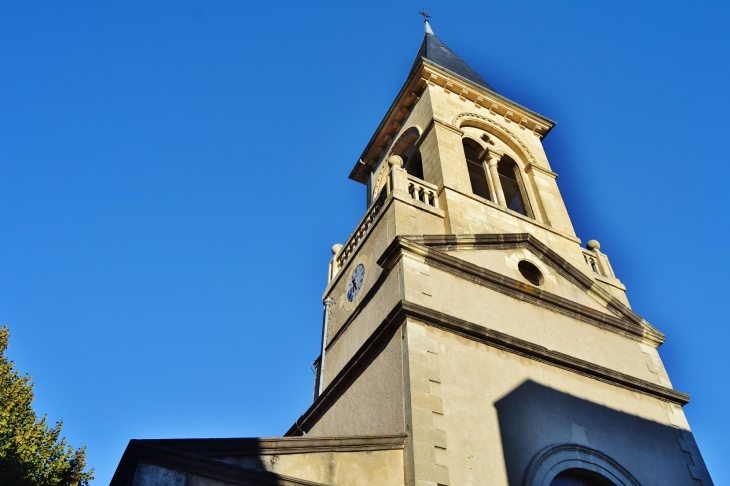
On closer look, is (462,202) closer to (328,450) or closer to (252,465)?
(328,450)

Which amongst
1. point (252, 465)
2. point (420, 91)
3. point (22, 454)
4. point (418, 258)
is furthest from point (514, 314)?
point (22, 454)

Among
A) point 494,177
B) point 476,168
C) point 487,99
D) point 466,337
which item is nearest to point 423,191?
point 494,177

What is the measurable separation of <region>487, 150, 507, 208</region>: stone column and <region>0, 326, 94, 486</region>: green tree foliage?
1215 cm

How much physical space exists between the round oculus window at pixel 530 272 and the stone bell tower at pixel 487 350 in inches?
1.0

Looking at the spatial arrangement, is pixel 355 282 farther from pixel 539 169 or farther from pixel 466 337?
pixel 539 169

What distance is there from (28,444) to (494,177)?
12706mm

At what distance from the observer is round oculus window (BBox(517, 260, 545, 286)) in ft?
38.7

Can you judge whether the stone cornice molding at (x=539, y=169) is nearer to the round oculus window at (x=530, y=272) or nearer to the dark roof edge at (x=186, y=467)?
the round oculus window at (x=530, y=272)

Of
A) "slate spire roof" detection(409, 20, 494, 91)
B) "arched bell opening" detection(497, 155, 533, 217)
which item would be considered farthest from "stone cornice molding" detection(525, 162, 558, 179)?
"slate spire roof" detection(409, 20, 494, 91)

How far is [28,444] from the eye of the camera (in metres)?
15.0

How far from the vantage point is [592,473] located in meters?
8.90

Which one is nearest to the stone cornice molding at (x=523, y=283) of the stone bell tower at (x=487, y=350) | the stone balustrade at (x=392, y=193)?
the stone bell tower at (x=487, y=350)

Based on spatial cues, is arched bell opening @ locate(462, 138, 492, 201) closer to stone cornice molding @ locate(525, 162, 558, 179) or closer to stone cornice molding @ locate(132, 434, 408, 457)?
stone cornice molding @ locate(525, 162, 558, 179)

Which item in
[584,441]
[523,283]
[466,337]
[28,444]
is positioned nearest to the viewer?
[584,441]
